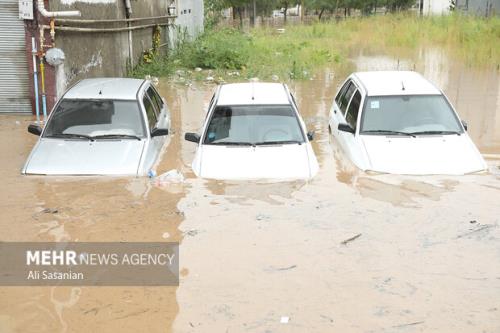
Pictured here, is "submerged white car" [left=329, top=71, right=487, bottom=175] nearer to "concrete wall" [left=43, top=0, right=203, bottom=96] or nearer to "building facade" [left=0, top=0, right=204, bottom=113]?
"building facade" [left=0, top=0, right=204, bottom=113]

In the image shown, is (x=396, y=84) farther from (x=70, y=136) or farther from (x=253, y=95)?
(x=70, y=136)

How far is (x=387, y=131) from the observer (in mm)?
9203

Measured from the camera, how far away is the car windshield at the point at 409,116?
917 cm

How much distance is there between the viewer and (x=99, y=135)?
8.91m

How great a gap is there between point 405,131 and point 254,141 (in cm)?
230

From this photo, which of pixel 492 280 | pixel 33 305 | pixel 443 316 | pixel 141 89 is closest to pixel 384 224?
pixel 492 280

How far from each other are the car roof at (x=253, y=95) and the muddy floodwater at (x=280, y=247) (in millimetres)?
1261

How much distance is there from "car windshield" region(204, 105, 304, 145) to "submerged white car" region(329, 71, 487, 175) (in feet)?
3.35

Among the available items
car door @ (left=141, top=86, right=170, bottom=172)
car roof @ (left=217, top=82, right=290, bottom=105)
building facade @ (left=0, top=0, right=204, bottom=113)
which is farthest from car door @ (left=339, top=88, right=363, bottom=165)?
building facade @ (left=0, top=0, right=204, bottom=113)

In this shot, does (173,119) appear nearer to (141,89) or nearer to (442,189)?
(141,89)

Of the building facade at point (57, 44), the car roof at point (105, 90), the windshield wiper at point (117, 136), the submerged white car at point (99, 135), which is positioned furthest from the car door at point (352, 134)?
the building facade at point (57, 44)

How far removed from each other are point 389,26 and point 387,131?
24.4 m

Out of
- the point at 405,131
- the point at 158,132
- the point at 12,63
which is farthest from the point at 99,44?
the point at 405,131

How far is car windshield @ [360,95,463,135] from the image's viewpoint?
9.17 m
